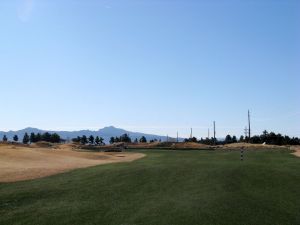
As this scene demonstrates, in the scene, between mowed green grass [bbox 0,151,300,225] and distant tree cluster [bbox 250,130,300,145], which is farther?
distant tree cluster [bbox 250,130,300,145]

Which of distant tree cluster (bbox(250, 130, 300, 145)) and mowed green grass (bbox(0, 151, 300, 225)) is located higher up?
distant tree cluster (bbox(250, 130, 300, 145))

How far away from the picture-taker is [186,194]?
704 inches

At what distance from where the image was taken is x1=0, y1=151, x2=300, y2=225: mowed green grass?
13.4 metres

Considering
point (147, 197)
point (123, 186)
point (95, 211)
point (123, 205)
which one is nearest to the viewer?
point (95, 211)

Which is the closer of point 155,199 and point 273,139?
point 155,199

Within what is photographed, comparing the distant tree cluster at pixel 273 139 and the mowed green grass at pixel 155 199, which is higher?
the distant tree cluster at pixel 273 139

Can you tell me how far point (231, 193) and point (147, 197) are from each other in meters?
3.83

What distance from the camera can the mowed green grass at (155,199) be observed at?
1335 centimetres

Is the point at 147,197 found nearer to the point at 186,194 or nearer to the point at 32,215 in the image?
the point at 186,194

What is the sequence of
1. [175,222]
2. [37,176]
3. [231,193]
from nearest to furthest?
[175,222], [231,193], [37,176]

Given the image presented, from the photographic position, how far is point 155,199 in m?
16.7

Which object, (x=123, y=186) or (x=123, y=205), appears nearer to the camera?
(x=123, y=205)

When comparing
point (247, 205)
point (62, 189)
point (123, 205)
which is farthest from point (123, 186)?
point (247, 205)

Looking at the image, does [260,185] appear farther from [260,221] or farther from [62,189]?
[62,189]
